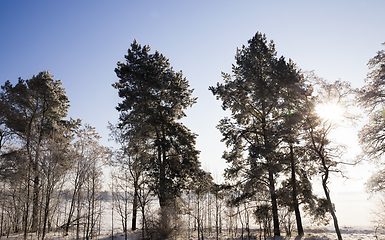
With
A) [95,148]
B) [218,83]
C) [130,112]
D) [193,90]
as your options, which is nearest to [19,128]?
[95,148]

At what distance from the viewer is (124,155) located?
55.4 feet

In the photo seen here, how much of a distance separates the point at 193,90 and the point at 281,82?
25.7 feet

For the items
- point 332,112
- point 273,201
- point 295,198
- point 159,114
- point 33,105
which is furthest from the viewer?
point 33,105

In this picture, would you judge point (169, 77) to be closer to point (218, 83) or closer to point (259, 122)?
point (218, 83)

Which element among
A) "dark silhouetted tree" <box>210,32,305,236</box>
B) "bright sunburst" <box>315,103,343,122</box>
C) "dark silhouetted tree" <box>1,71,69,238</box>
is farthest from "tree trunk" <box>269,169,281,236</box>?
"dark silhouetted tree" <box>1,71,69,238</box>

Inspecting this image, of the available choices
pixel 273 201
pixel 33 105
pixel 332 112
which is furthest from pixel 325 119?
pixel 33 105

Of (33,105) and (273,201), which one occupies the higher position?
(33,105)

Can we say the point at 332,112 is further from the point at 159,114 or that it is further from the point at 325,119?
the point at 159,114

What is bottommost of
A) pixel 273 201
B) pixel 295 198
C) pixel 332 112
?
pixel 273 201

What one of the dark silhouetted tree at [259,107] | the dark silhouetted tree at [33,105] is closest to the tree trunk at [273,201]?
the dark silhouetted tree at [259,107]

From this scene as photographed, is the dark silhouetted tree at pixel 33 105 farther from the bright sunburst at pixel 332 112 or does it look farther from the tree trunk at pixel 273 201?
the bright sunburst at pixel 332 112

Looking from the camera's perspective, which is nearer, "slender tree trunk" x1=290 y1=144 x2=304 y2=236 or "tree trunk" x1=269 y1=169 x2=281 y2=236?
"tree trunk" x1=269 y1=169 x2=281 y2=236

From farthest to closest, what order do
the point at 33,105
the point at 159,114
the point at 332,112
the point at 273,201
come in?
the point at 33,105, the point at 159,114, the point at 273,201, the point at 332,112

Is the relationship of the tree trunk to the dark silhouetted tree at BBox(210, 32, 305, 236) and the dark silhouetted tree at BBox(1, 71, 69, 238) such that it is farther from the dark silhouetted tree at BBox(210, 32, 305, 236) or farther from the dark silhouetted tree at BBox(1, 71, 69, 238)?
the dark silhouetted tree at BBox(1, 71, 69, 238)
